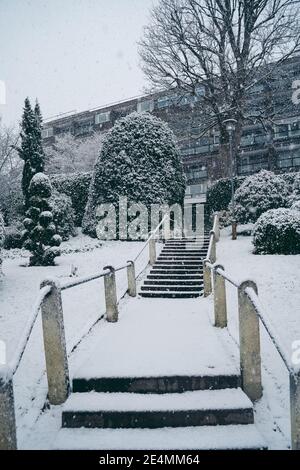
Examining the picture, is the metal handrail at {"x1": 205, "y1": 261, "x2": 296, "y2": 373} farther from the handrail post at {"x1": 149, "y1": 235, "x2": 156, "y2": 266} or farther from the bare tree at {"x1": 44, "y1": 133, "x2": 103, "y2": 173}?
the bare tree at {"x1": 44, "y1": 133, "x2": 103, "y2": 173}

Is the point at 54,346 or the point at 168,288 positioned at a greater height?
the point at 54,346

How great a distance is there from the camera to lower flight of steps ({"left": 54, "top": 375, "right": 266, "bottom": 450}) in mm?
3029

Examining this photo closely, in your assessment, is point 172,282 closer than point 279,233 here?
Yes

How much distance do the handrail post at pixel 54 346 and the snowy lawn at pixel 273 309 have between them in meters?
2.04

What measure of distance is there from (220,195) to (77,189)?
8.38 metres

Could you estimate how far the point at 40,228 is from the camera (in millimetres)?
12188

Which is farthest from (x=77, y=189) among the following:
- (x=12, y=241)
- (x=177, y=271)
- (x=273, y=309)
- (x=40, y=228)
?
(x=273, y=309)

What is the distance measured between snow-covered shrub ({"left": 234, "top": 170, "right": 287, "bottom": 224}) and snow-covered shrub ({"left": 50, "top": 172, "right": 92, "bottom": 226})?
26.7 feet

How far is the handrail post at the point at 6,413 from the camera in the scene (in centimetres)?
229

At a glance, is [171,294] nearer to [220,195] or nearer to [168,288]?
[168,288]

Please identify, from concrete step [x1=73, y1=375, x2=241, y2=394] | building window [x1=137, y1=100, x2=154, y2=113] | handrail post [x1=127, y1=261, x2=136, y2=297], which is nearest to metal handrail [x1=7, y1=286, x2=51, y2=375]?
concrete step [x1=73, y1=375, x2=241, y2=394]

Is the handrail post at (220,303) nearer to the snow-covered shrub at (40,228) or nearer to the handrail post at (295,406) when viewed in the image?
the handrail post at (295,406)

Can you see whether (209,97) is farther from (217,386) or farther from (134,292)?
(217,386)

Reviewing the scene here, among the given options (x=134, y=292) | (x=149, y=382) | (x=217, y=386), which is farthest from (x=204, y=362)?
(x=134, y=292)
